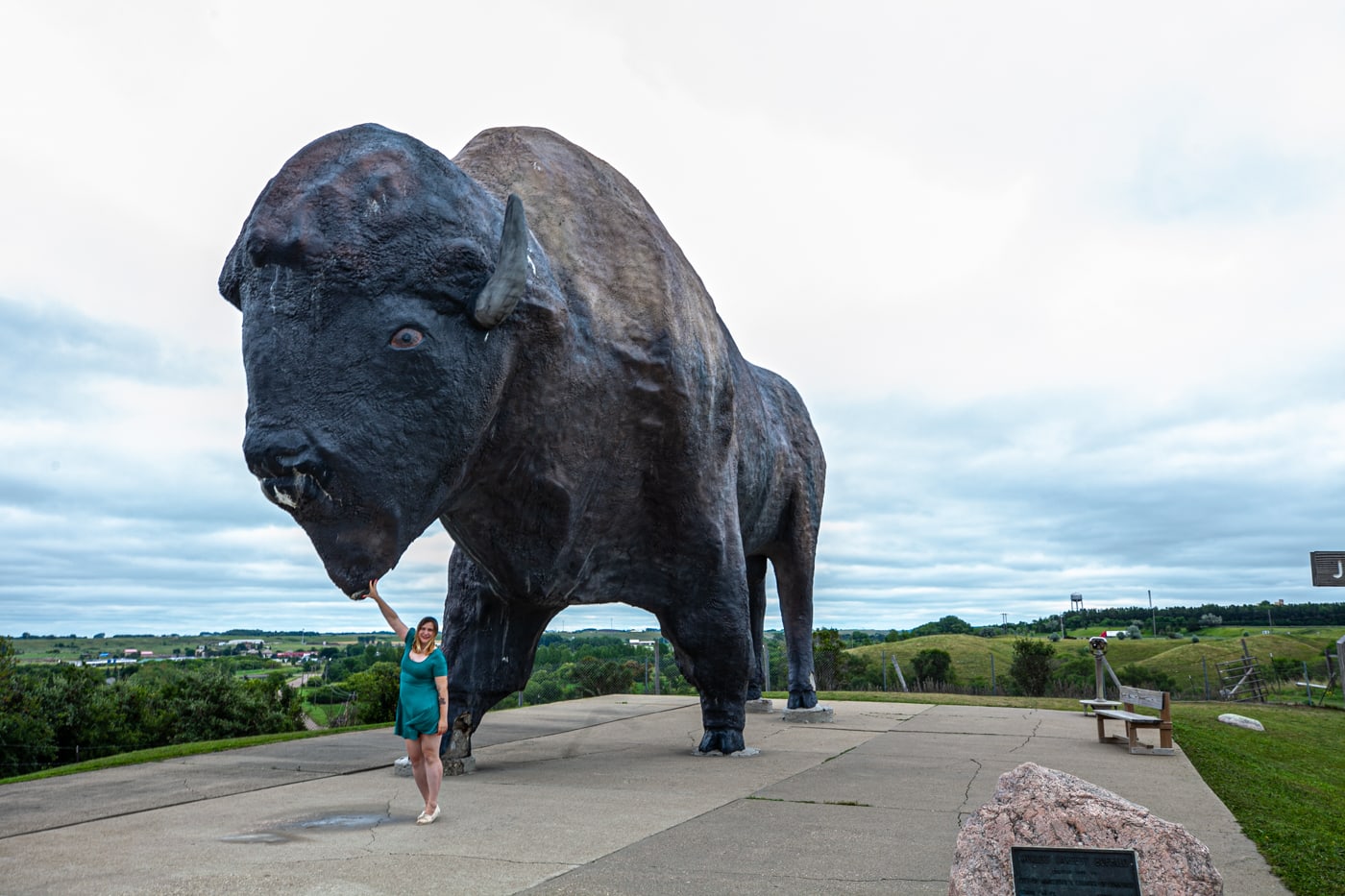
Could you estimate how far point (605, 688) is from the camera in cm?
1623

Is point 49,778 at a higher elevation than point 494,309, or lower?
lower

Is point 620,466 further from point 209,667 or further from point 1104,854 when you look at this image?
point 209,667

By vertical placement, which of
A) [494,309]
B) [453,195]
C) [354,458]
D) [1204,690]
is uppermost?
[453,195]

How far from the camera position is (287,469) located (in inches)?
173

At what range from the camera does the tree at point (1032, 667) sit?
1878cm

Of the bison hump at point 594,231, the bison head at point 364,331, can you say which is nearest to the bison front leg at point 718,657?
the bison hump at point 594,231

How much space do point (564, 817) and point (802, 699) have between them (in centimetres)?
628

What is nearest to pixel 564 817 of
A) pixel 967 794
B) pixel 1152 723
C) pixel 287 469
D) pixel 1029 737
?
pixel 287 469

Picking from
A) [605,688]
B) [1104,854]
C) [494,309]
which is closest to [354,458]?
[494,309]

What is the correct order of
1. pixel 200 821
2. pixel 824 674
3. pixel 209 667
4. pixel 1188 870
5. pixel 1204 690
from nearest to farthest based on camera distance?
pixel 1188 870
pixel 200 821
pixel 209 667
pixel 1204 690
pixel 824 674

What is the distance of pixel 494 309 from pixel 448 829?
9.01 feet

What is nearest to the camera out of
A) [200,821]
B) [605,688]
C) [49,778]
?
[200,821]

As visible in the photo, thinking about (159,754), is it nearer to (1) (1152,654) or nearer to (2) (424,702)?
(2) (424,702)

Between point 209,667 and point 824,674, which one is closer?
point 209,667
